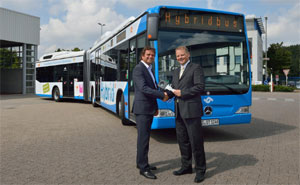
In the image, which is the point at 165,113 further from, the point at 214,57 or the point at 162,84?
the point at 162,84

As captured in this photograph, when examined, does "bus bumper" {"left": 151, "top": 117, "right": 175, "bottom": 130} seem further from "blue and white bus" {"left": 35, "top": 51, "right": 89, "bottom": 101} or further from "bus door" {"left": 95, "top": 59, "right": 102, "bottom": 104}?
"blue and white bus" {"left": 35, "top": 51, "right": 89, "bottom": 101}

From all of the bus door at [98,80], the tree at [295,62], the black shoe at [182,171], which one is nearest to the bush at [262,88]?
the bus door at [98,80]

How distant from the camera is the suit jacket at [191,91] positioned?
404 cm

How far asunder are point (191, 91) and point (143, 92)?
2.16 ft

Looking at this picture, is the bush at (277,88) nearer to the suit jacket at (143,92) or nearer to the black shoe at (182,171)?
the black shoe at (182,171)

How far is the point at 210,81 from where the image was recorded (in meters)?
6.57

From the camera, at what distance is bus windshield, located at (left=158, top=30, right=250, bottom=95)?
20.8 feet

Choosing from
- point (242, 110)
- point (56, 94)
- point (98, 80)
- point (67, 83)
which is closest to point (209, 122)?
point (242, 110)

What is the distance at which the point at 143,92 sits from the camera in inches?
164

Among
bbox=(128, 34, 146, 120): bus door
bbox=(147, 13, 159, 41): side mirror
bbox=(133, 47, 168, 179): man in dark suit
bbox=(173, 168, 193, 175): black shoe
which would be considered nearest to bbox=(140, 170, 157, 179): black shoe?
bbox=(133, 47, 168, 179): man in dark suit

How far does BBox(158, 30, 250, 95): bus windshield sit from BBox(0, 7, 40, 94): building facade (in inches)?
980

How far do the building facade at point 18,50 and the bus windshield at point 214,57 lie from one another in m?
24.9

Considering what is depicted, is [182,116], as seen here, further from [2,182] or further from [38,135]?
[38,135]

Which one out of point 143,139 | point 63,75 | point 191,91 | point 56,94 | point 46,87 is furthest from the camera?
point 46,87
